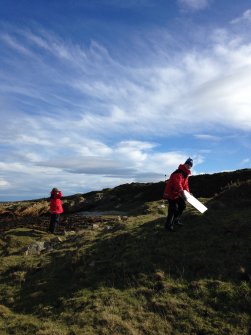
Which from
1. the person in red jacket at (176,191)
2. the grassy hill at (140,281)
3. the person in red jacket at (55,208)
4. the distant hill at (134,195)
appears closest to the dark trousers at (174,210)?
the person in red jacket at (176,191)

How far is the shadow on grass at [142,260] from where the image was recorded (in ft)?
40.9

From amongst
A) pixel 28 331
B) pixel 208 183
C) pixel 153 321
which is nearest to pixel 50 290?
pixel 28 331

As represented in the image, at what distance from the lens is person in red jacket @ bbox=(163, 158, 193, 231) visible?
618 inches

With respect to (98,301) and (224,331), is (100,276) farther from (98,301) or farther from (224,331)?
(224,331)

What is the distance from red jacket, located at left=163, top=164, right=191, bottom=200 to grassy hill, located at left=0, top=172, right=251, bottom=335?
4.38ft

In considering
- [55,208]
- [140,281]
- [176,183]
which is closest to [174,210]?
[176,183]

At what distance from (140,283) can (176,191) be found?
175 inches

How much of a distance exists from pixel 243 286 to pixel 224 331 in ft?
6.38

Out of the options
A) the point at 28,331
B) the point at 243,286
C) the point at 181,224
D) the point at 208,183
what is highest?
the point at 208,183

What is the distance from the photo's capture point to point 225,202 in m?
19.1

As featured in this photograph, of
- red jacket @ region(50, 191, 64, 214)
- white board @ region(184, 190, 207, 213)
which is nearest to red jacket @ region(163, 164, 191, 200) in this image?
white board @ region(184, 190, 207, 213)

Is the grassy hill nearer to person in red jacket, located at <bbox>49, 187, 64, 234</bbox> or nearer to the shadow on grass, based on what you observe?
the shadow on grass

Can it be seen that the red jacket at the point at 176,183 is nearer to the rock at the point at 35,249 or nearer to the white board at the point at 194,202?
the white board at the point at 194,202

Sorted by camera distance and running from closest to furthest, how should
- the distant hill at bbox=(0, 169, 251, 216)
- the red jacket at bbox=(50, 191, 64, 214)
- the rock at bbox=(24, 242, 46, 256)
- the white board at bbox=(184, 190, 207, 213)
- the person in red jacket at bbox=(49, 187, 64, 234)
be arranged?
the white board at bbox=(184, 190, 207, 213), the rock at bbox=(24, 242, 46, 256), the person in red jacket at bbox=(49, 187, 64, 234), the red jacket at bbox=(50, 191, 64, 214), the distant hill at bbox=(0, 169, 251, 216)
